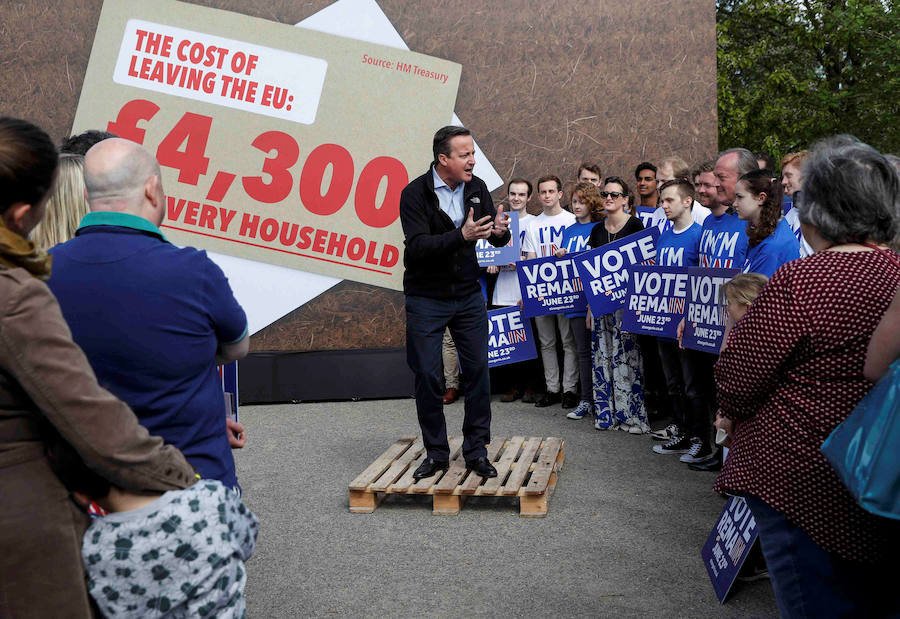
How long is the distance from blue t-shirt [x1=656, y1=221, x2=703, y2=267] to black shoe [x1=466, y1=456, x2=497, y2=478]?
2049 millimetres

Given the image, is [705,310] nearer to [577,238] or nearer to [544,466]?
[544,466]

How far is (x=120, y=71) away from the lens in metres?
8.97

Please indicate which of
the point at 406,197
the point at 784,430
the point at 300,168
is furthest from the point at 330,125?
the point at 784,430

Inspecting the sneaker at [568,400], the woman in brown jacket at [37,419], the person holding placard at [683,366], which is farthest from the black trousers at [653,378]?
the woman in brown jacket at [37,419]

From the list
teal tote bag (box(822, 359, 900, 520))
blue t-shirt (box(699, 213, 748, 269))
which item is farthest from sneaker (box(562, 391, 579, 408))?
teal tote bag (box(822, 359, 900, 520))

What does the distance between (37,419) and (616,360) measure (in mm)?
5842

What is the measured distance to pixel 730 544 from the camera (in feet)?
13.1

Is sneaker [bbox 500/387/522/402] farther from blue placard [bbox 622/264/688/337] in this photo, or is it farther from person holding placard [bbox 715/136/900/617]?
person holding placard [bbox 715/136/900/617]

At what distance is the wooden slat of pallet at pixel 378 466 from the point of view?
5387 millimetres

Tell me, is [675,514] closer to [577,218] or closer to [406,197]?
[406,197]

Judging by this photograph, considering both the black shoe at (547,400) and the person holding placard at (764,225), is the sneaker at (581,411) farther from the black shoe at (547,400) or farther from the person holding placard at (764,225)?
the person holding placard at (764,225)

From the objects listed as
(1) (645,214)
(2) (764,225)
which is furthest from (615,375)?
(2) (764,225)

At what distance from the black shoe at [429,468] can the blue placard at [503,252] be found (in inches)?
120

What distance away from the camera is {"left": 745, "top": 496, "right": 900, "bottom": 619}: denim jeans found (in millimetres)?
2350
